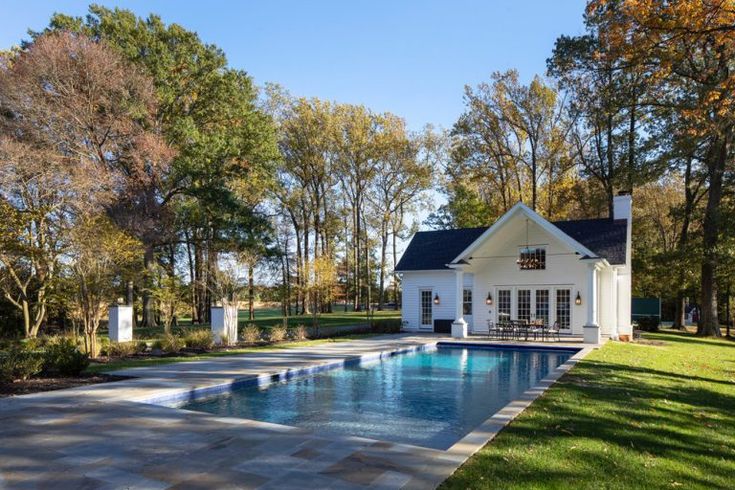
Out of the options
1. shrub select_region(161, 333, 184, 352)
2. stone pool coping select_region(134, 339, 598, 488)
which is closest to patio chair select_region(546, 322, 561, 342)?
stone pool coping select_region(134, 339, 598, 488)

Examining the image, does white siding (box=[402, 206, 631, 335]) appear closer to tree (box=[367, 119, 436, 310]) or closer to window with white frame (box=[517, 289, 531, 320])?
window with white frame (box=[517, 289, 531, 320])

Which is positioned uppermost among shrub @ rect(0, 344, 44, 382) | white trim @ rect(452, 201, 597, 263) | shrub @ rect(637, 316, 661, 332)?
white trim @ rect(452, 201, 597, 263)

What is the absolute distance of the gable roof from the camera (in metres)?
19.8

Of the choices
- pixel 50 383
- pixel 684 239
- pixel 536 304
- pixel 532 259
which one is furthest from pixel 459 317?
pixel 684 239

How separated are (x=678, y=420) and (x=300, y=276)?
53.4ft

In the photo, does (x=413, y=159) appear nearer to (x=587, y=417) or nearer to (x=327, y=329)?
(x=327, y=329)

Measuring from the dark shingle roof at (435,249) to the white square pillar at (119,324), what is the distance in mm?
11856

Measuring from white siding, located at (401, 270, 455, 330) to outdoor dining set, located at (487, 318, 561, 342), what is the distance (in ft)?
10.9

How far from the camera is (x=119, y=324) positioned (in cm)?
1606

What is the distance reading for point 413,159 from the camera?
129 ft

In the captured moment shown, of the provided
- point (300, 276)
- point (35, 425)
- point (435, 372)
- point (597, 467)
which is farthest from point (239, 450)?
point (300, 276)

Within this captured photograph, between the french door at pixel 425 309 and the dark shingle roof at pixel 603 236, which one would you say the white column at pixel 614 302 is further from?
the french door at pixel 425 309

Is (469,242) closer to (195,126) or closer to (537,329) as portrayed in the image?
(537,329)

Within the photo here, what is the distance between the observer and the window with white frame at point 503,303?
69.2 feet
